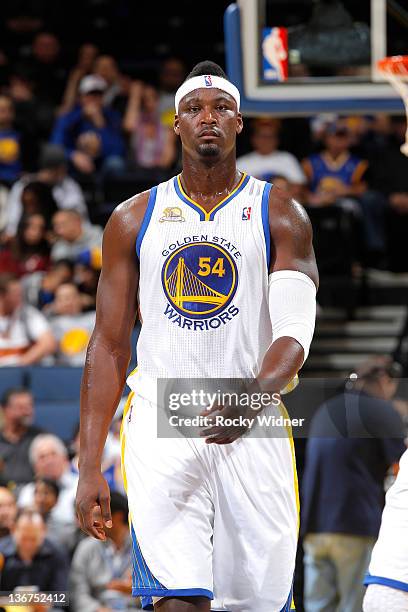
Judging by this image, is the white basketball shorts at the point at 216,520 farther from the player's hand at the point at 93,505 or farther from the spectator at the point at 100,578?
the spectator at the point at 100,578

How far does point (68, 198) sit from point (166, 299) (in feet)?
22.8

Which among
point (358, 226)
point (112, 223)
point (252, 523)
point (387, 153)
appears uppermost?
point (387, 153)

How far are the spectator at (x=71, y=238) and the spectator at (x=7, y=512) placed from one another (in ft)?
10.6

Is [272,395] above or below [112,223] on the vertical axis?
below

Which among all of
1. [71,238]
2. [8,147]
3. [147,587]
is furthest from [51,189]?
[147,587]

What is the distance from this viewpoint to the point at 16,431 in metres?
8.58

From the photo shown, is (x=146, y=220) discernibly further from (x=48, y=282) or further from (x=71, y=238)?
(x=71, y=238)

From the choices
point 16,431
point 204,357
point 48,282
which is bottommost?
point 204,357

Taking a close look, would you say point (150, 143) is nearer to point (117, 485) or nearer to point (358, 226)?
point (358, 226)

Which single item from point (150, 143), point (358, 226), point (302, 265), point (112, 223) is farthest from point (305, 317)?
point (150, 143)

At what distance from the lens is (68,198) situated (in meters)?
10.9

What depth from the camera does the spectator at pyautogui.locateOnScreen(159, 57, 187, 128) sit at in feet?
39.6

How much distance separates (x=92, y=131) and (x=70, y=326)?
120 inches

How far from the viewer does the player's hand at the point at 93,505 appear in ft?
13.1
